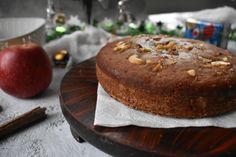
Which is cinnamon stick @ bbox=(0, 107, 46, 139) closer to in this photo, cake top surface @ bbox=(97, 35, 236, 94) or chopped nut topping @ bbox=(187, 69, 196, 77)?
cake top surface @ bbox=(97, 35, 236, 94)

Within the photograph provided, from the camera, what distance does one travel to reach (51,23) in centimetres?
124

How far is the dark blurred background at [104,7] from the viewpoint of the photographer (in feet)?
4.57

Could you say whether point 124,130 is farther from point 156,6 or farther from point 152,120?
point 156,6

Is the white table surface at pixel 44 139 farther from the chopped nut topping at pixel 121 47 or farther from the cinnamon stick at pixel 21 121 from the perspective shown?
the chopped nut topping at pixel 121 47

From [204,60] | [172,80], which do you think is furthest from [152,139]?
[204,60]

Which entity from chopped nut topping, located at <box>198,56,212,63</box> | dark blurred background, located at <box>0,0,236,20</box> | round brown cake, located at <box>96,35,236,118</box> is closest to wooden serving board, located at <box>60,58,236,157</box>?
round brown cake, located at <box>96,35,236,118</box>

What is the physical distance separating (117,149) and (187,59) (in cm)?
26

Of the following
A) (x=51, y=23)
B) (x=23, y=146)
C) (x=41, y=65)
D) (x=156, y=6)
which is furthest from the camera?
(x=156, y=6)

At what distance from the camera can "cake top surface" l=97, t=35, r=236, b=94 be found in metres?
0.52

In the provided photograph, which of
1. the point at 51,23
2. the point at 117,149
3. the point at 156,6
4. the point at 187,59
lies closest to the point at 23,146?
the point at 117,149

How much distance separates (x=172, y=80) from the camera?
20.3 inches

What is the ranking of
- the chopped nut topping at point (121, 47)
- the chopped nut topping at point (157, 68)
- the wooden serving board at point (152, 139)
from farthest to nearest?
the chopped nut topping at point (121, 47) < the chopped nut topping at point (157, 68) < the wooden serving board at point (152, 139)

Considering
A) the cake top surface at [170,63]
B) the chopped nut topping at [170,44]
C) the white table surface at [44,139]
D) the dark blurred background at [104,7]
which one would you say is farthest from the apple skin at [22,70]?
the dark blurred background at [104,7]

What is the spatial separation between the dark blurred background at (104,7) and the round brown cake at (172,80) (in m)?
0.89
